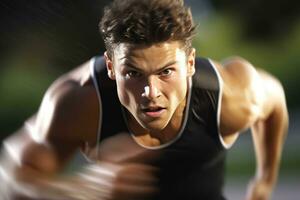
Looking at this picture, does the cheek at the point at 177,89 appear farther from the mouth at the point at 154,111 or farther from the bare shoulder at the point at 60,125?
the bare shoulder at the point at 60,125

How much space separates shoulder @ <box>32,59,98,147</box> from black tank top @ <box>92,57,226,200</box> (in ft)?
0.06

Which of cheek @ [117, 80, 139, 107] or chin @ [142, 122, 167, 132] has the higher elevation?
cheek @ [117, 80, 139, 107]

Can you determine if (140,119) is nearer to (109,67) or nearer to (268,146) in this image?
(109,67)

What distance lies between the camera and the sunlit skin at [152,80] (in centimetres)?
84

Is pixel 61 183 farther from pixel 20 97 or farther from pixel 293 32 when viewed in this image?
pixel 293 32

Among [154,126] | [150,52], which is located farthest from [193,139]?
[150,52]

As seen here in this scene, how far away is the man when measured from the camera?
85 cm

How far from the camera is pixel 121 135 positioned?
3.03ft

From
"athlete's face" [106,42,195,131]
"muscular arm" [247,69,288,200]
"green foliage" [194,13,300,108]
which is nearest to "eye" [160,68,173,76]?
"athlete's face" [106,42,195,131]

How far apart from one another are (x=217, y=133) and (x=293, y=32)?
24 cm

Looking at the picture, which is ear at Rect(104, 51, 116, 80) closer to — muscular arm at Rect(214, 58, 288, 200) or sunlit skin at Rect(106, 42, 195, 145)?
sunlit skin at Rect(106, 42, 195, 145)

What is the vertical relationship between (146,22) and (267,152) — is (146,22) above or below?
above

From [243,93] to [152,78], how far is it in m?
0.20

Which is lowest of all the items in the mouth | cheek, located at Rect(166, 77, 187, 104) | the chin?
the chin
